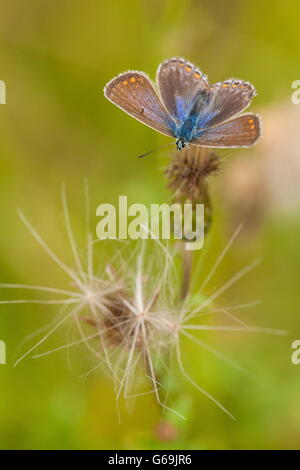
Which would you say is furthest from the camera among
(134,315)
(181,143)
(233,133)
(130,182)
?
(130,182)

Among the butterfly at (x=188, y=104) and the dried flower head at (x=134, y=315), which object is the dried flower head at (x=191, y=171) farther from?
the dried flower head at (x=134, y=315)

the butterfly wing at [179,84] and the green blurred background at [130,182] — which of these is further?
the green blurred background at [130,182]

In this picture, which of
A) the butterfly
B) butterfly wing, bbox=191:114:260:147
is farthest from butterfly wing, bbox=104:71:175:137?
butterfly wing, bbox=191:114:260:147

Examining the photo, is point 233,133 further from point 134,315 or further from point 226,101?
point 134,315

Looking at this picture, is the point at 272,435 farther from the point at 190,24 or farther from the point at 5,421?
the point at 190,24

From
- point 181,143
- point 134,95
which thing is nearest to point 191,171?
point 181,143

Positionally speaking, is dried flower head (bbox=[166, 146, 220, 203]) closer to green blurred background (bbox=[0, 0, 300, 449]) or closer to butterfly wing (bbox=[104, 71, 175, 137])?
butterfly wing (bbox=[104, 71, 175, 137])

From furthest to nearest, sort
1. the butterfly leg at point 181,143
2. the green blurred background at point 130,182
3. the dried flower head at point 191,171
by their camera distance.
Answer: the green blurred background at point 130,182
the dried flower head at point 191,171
the butterfly leg at point 181,143

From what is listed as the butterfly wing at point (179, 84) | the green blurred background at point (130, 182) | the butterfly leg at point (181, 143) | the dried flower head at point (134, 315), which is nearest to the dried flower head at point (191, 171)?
the butterfly leg at point (181, 143)
